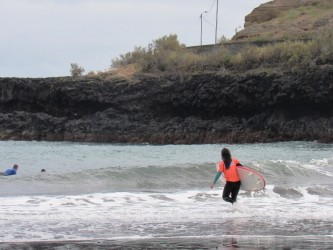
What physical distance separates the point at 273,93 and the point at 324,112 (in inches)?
155

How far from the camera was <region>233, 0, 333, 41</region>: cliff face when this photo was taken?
67.3 metres

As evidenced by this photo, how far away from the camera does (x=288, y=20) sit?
73938mm

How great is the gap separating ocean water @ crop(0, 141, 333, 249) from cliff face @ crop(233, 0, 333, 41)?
41154mm

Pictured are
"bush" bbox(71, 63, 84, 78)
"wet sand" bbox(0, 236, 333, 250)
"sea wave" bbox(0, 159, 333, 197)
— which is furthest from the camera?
"bush" bbox(71, 63, 84, 78)

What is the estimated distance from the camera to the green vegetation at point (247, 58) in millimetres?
52219

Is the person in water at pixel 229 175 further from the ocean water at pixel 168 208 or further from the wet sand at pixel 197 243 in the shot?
the wet sand at pixel 197 243

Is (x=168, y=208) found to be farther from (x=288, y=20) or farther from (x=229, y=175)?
(x=288, y=20)

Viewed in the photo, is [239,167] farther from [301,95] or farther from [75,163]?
[301,95]

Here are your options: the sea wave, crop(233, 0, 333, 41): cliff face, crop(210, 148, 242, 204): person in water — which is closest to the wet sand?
crop(210, 148, 242, 204): person in water

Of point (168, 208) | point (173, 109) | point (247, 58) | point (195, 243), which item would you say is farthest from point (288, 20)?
point (195, 243)

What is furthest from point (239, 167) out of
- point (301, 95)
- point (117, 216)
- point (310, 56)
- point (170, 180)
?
point (310, 56)

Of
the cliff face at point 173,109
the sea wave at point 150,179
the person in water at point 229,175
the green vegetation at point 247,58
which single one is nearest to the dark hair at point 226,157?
the person in water at point 229,175

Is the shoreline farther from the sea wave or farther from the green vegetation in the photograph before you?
the green vegetation

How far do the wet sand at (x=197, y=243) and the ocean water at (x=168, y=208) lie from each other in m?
0.02
